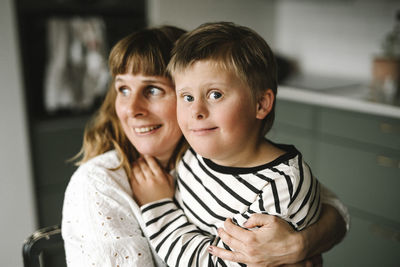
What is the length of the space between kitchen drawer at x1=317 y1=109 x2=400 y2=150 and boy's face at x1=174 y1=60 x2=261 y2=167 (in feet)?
5.15

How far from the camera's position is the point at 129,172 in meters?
1.18

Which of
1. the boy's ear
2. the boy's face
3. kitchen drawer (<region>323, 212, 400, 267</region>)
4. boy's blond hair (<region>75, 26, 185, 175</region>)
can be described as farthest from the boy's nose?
kitchen drawer (<region>323, 212, 400, 267</region>)

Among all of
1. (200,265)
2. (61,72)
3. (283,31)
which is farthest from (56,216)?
(283,31)

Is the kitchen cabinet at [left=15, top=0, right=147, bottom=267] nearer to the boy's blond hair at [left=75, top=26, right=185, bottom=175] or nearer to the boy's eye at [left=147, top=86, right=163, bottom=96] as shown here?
the boy's blond hair at [left=75, top=26, right=185, bottom=175]

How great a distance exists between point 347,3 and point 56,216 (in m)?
2.50

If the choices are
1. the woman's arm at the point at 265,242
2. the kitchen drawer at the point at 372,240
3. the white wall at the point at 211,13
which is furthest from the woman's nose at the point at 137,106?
the white wall at the point at 211,13

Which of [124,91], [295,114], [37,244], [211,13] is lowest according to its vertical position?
[295,114]

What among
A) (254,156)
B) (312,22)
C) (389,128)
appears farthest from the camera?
(312,22)

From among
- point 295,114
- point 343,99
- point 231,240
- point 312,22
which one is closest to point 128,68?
point 231,240

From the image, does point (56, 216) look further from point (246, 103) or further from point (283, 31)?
point (283, 31)

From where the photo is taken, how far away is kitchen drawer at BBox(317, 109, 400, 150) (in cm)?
226

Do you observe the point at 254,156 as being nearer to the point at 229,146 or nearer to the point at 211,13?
the point at 229,146

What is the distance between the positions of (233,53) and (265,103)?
0.15 meters

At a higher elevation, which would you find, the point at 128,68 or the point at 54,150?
the point at 128,68
